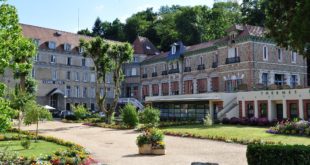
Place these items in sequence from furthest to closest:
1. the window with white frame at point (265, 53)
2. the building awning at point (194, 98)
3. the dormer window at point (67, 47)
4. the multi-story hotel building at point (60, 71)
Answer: the dormer window at point (67, 47) → the multi-story hotel building at point (60, 71) → the window with white frame at point (265, 53) → the building awning at point (194, 98)

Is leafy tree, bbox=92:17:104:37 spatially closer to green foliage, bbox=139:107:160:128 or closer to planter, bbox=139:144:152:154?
green foliage, bbox=139:107:160:128

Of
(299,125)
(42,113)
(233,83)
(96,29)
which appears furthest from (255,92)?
(96,29)

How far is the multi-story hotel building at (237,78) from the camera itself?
3694cm

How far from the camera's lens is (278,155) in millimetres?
12523

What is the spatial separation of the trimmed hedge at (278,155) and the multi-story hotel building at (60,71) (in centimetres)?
5187

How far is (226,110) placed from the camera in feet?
132

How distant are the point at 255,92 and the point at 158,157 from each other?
73.1ft

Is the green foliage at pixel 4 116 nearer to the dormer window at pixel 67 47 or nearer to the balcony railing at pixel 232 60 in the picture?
the balcony railing at pixel 232 60

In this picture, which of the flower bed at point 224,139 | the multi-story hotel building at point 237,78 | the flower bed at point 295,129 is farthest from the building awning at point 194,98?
the flower bed at point 295,129

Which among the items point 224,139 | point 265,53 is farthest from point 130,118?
point 265,53

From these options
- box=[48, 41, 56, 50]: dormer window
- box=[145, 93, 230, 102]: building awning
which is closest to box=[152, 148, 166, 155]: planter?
box=[145, 93, 230, 102]: building awning

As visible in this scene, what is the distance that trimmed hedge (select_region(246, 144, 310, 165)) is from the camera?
1238 centimetres

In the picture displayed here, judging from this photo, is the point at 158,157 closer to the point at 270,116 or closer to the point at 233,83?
the point at 270,116

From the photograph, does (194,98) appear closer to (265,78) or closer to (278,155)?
(265,78)
